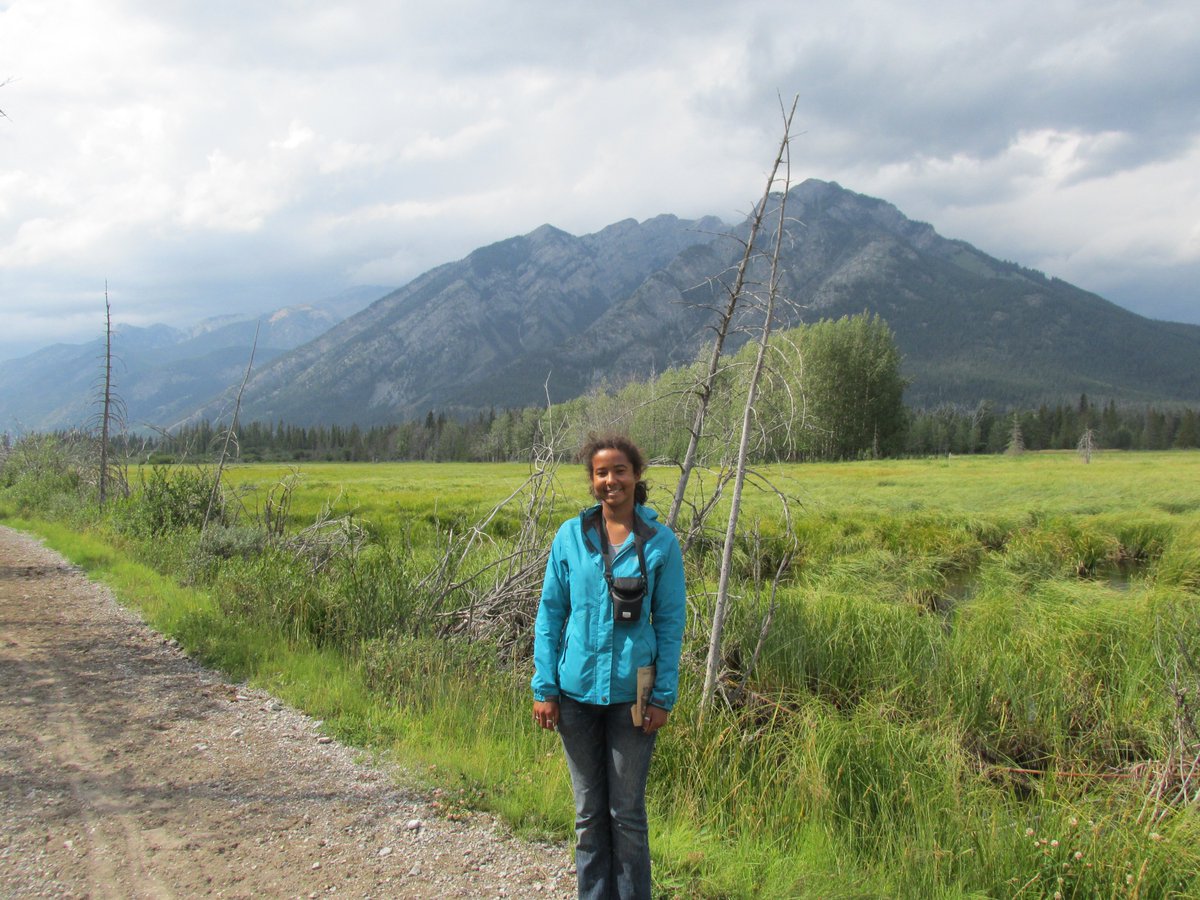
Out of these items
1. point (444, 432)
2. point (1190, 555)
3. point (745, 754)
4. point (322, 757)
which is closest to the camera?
point (322, 757)

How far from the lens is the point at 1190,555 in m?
15.6

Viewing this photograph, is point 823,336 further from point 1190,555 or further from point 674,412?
point 674,412

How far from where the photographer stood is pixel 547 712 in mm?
3369

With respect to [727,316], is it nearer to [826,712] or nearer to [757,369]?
[757,369]

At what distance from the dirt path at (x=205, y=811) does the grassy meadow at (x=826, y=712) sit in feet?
1.19

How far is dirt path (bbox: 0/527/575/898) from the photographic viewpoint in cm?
366

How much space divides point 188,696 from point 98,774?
1.75 meters

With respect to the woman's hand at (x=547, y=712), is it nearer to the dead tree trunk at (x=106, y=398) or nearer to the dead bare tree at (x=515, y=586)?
the dead bare tree at (x=515, y=586)

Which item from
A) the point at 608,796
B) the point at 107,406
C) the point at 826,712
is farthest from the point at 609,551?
the point at 107,406

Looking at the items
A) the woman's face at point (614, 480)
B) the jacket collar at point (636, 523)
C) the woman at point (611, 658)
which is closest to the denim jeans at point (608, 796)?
the woman at point (611, 658)

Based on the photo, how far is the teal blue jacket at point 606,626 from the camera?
3223 millimetres

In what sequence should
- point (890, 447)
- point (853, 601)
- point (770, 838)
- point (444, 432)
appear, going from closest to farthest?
point (770, 838)
point (853, 601)
point (890, 447)
point (444, 432)

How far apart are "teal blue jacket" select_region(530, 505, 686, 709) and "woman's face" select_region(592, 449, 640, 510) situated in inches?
3.8

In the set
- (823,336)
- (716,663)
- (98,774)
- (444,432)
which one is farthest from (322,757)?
(444,432)
